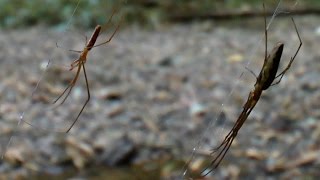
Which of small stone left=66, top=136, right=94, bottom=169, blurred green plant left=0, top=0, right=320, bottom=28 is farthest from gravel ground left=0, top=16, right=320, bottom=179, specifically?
blurred green plant left=0, top=0, right=320, bottom=28

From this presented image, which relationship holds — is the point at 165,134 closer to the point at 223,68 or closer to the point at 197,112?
the point at 197,112

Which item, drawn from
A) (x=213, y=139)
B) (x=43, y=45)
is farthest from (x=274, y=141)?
(x=43, y=45)

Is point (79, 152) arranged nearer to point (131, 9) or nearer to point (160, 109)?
point (160, 109)

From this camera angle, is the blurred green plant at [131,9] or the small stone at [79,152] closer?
the small stone at [79,152]

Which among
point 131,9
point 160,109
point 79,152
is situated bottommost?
point 79,152

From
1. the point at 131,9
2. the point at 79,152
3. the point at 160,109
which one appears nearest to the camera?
the point at 79,152

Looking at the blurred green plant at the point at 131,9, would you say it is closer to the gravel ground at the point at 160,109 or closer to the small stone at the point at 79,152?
the gravel ground at the point at 160,109

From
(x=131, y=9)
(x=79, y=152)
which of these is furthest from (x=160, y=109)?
(x=131, y=9)

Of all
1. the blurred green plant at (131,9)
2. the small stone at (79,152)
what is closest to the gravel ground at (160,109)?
the small stone at (79,152)
